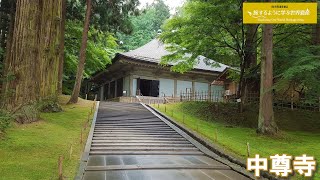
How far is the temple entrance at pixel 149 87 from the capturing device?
29844mm

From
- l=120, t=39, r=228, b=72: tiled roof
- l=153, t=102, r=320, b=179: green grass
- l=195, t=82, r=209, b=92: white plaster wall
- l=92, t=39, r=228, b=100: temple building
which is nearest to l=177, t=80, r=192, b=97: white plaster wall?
l=92, t=39, r=228, b=100: temple building

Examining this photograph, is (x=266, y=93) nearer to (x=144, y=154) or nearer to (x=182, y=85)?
(x=144, y=154)

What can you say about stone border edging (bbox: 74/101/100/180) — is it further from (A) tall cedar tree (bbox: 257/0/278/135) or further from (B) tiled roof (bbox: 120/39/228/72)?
(B) tiled roof (bbox: 120/39/228/72)

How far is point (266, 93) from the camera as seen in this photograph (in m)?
13.6

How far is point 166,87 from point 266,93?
1646 cm

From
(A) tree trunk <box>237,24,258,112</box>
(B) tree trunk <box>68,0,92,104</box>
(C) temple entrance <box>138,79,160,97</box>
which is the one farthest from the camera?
(C) temple entrance <box>138,79,160,97</box>

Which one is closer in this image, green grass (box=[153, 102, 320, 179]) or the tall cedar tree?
green grass (box=[153, 102, 320, 179])

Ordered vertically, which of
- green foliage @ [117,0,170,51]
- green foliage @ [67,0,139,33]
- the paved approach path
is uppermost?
green foliage @ [117,0,170,51]

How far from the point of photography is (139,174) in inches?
295

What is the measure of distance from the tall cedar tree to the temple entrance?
16.0m

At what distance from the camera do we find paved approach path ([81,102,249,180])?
7637 millimetres

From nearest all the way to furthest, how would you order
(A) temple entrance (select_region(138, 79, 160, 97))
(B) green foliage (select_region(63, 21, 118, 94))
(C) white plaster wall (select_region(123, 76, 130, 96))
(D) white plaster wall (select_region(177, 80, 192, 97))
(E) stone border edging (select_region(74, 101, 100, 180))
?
(E) stone border edging (select_region(74, 101, 100, 180))
(B) green foliage (select_region(63, 21, 118, 94))
(C) white plaster wall (select_region(123, 76, 130, 96))
(A) temple entrance (select_region(138, 79, 160, 97))
(D) white plaster wall (select_region(177, 80, 192, 97))

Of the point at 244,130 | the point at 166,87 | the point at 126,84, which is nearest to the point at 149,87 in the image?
the point at 166,87

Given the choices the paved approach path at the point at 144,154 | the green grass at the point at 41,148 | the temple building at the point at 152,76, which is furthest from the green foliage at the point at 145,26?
the green grass at the point at 41,148
